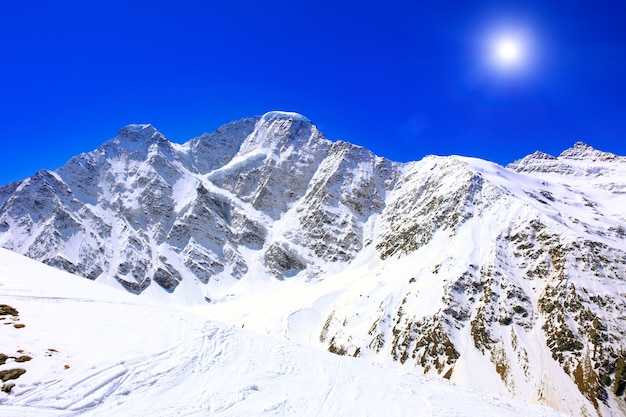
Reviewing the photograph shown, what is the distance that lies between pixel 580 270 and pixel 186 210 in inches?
6159

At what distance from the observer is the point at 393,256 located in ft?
389

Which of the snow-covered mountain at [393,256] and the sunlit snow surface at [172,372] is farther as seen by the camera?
the snow-covered mountain at [393,256]

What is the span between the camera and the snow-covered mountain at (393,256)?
60969mm

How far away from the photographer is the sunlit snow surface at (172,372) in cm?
1291

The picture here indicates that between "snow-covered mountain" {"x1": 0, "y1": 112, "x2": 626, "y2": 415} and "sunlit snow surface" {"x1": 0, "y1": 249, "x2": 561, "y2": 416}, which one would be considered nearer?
"sunlit snow surface" {"x1": 0, "y1": 249, "x2": 561, "y2": 416}

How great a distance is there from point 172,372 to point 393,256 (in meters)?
108

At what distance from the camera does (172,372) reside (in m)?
15.8

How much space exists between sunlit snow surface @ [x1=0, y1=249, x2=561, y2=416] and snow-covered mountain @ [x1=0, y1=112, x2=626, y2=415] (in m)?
45.0

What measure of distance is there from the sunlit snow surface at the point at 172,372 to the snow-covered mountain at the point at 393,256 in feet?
148

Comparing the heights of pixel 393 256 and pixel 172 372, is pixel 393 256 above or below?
above

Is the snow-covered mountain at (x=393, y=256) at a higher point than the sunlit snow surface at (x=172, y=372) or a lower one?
higher

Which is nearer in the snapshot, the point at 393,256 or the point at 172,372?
→ the point at 172,372

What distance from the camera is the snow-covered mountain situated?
60969mm

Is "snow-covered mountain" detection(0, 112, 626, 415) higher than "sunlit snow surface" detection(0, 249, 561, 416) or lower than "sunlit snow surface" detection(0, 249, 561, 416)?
higher
